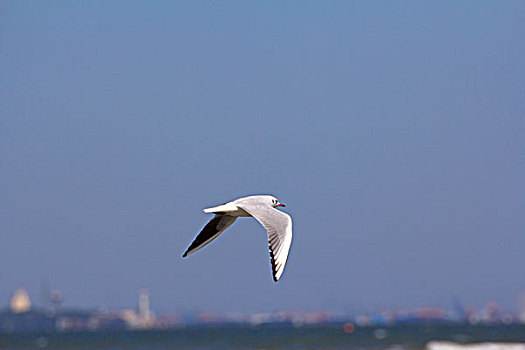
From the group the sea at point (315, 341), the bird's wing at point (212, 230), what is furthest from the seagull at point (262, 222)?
the sea at point (315, 341)

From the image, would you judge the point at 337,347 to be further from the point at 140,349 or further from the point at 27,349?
the point at 27,349

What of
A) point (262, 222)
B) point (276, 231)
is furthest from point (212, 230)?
point (276, 231)

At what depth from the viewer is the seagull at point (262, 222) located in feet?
20.2

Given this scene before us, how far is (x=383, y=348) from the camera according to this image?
128 feet

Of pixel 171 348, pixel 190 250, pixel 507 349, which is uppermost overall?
pixel 190 250

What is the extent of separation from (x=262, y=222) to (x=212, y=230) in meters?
1.37

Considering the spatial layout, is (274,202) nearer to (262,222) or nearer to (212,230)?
(212,230)

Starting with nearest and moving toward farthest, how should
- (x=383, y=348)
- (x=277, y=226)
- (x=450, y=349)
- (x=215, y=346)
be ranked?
(x=277, y=226) → (x=450, y=349) → (x=383, y=348) → (x=215, y=346)

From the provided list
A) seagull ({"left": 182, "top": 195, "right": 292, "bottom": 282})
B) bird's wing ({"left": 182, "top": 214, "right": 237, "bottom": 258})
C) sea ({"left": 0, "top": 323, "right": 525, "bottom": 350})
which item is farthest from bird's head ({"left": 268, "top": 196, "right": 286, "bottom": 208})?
sea ({"left": 0, "top": 323, "right": 525, "bottom": 350})

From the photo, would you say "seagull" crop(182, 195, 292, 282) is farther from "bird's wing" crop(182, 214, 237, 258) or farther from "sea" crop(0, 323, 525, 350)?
"sea" crop(0, 323, 525, 350)

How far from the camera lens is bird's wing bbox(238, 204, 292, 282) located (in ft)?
19.8

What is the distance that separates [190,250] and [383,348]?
3228 cm

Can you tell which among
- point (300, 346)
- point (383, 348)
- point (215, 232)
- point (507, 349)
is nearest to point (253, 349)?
point (300, 346)

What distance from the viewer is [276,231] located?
251 inches
